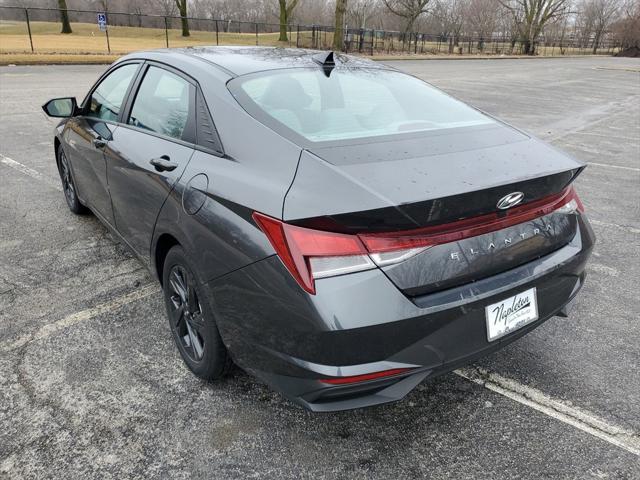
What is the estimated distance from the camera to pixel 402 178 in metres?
1.96

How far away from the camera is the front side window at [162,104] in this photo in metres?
2.76

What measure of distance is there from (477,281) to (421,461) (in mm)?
783

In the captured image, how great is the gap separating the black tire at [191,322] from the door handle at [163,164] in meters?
0.39

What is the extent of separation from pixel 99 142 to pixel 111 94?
45cm

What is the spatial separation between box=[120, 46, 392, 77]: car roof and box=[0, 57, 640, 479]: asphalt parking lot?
1.53 metres

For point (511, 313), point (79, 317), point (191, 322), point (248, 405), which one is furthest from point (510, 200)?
point (79, 317)

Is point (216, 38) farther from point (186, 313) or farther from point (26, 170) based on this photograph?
point (186, 313)

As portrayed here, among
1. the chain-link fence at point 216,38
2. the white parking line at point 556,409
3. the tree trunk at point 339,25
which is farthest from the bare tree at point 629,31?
the white parking line at point 556,409

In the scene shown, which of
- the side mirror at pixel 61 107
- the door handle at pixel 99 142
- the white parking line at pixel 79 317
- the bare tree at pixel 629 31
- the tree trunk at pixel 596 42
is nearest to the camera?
the white parking line at pixel 79 317

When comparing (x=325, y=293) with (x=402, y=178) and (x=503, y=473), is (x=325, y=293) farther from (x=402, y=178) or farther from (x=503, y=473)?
(x=503, y=473)

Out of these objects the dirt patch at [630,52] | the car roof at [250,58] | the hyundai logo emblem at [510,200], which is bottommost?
the dirt patch at [630,52]

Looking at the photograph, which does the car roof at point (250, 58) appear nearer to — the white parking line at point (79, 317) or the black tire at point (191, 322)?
the black tire at point (191, 322)

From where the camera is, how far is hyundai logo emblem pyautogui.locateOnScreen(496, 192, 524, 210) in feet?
6.64

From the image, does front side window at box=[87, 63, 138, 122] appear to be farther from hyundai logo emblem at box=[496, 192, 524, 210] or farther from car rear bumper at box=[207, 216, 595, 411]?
hyundai logo emblem at box=[496, 192, 524, 210]
